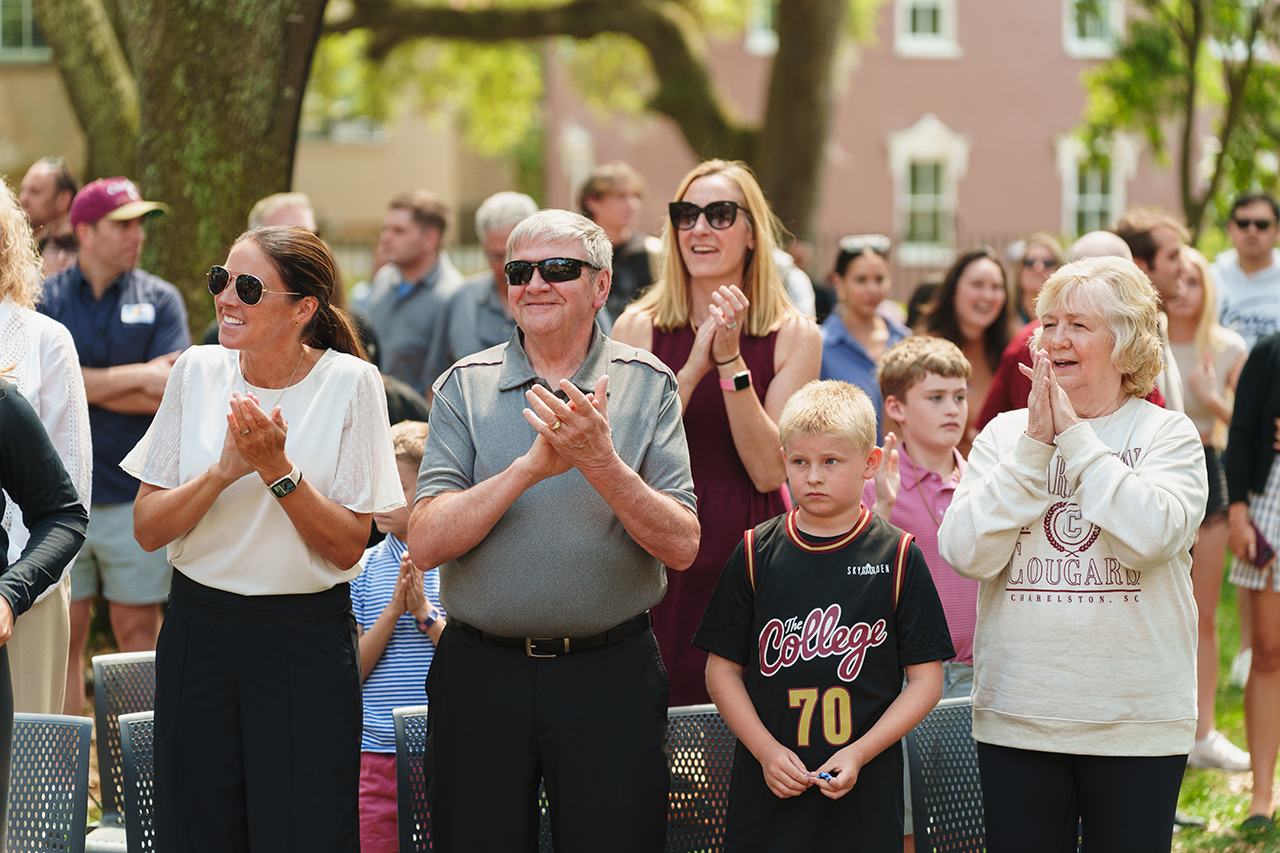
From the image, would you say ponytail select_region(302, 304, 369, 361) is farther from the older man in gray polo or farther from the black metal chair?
the black metal chair

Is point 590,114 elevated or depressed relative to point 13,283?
elevated

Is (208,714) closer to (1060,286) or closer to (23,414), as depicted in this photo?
(23,414)

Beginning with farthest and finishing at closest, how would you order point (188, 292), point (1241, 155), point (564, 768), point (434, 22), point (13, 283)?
point (434, 22) < point (1241, 155) < point (188, 292) < point (13, 283) < point (564, 768)

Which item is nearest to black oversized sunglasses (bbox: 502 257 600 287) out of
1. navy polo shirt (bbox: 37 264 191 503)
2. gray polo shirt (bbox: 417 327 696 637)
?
gray polo shirt (bbox: 417 327 696 637)

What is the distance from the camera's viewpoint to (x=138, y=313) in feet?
17.2

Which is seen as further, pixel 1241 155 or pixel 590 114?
pixel 590 114

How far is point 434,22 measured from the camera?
17312mm

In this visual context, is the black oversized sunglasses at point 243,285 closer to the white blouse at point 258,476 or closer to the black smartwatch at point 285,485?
the white blouse at point 258,476

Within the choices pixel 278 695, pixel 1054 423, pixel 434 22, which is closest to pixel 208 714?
pixel 278 695

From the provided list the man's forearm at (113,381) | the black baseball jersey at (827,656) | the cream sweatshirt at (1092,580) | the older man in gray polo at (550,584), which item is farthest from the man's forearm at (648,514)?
the man's forearm at (113,381)

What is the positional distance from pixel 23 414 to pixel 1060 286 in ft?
8.50

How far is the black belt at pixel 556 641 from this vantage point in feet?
9.99

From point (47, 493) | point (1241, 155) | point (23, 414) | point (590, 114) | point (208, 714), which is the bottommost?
point (208, 714)

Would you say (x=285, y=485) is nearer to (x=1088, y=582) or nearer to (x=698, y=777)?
(x=698, y=777)
